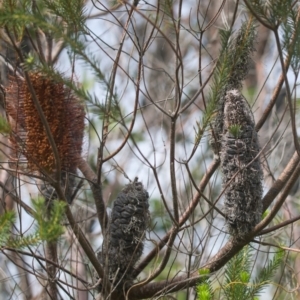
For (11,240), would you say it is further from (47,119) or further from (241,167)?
(241,167)

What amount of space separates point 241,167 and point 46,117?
581 mm

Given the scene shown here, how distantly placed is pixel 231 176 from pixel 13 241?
2.41 feet

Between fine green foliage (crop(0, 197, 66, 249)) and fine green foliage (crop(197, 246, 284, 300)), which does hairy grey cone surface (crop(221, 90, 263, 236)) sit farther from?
fine green foliage (crop(0, 197, 66, 249))

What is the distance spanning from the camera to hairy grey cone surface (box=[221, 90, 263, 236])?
6.43 feet

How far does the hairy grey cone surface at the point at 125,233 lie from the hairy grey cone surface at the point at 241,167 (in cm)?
26

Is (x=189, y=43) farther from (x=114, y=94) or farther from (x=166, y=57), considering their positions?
(x=114, y=94)

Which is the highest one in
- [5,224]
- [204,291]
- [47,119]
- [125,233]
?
[47,119]

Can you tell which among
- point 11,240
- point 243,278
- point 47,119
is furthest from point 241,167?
point 11,240

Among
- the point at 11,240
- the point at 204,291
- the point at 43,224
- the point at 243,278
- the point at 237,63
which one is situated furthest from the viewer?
the point at 237,63

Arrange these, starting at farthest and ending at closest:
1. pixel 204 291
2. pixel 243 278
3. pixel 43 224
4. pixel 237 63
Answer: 1. pixel 237 63
2. pixel 243 278
3. pixel 204 291
4. pixel 43 224

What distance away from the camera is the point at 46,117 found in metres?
2.00

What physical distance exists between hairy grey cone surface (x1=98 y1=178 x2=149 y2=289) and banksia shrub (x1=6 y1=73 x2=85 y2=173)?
8.6 inches

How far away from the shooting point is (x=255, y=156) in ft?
6.49

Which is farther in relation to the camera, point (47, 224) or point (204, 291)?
point (204, 291)
